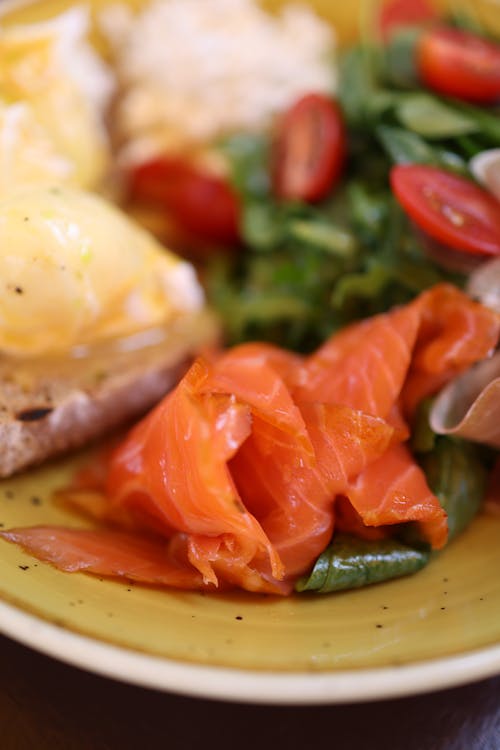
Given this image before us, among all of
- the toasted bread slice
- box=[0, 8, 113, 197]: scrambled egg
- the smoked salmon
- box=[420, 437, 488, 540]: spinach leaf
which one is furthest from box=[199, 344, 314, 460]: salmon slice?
box=[0, 8, 113, 197]: scrambled egg

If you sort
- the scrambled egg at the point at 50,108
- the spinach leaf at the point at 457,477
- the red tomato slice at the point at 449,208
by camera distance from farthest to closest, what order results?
the scrambled egg at the point at 50,108
the red tomato slice at the point at 449,208
the spinach leaf at the point at 457,477

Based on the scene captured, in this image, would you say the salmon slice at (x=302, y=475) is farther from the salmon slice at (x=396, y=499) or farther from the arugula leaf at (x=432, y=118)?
the arugula leaf at (x=432, y=118)

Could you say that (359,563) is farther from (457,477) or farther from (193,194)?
(193,194)

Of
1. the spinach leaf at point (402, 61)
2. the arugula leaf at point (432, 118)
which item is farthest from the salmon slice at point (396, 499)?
the spinach leaf at point (402, 61)

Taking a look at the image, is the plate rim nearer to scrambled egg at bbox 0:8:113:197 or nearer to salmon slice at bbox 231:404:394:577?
salmon slice at bbox 231:404:394:577

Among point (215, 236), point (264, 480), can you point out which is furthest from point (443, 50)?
point (264, 480)

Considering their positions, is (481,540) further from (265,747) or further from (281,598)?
(265,747)

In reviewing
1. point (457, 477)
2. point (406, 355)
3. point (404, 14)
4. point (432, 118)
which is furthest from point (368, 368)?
point (404, 14)
